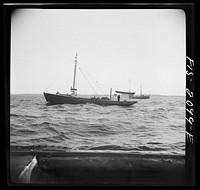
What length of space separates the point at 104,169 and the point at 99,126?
185 mm

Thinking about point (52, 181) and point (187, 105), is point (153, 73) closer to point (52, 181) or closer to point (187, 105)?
point (187, 105)

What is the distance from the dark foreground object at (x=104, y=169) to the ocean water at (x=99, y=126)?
30 mm

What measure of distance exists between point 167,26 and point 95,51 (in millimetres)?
330

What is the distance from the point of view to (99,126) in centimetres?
114

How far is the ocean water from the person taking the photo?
1136mm

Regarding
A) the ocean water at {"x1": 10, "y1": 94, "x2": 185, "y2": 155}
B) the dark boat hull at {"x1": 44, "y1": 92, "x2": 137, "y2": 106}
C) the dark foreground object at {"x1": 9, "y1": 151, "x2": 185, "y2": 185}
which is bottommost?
the dark foreground object at {"x1": 9, "y1": 151, "x2": 185, "y2": 185}

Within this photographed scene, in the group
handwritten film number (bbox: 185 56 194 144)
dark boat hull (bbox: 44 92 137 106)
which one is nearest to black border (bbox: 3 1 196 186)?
handwritten film number (bbox: 185 56 194 144)

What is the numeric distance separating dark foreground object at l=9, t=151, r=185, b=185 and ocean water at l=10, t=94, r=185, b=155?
0.10 feet

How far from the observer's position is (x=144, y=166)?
3.73ft

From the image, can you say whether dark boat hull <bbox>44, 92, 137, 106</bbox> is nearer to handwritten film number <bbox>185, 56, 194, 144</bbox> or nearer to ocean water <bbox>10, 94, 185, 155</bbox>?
ocean water <bbox>10, 94, 185, 155</bbox>

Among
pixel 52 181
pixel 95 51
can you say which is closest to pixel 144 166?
pixel 52 181
